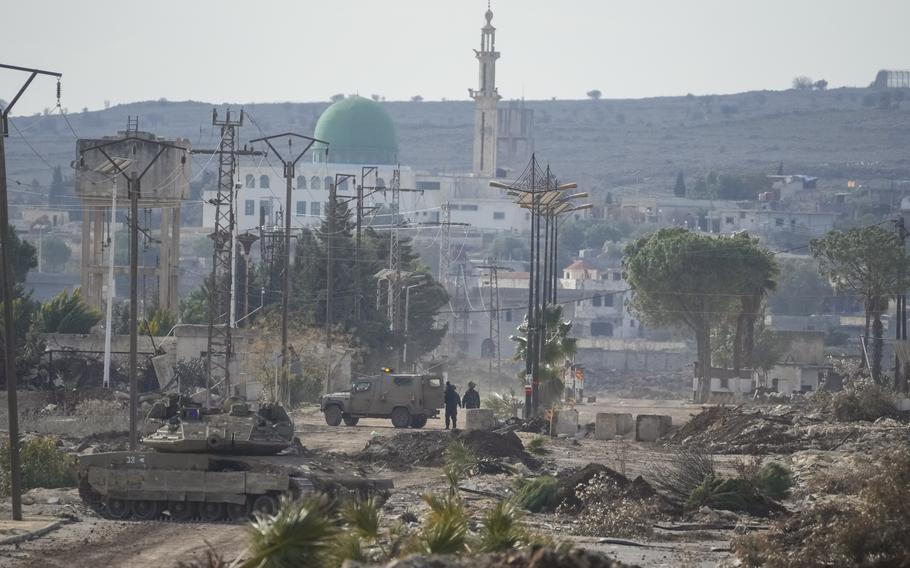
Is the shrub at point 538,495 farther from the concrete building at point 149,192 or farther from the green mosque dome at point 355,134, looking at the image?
the green mosque dome at point 355,134

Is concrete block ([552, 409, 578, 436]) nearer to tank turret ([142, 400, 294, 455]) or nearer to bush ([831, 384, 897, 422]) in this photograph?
bush ([831, 384, 897, 422])

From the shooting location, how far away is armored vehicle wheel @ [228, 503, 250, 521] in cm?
2427

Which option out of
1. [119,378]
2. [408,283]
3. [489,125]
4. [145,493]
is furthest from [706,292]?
[489,125]

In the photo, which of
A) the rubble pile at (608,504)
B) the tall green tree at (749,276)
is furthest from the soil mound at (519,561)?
the tall green tree at (749,276)

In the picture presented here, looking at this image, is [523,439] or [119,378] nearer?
[523,439]

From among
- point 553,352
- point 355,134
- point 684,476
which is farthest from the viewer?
point 355,134

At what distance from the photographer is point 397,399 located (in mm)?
44750

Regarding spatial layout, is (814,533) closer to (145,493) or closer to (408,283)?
(145,493)

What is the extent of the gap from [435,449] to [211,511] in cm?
1015

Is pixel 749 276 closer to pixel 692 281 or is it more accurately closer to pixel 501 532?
pixel 692 281

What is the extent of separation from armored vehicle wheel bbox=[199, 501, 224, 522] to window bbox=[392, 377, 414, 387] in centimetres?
2008

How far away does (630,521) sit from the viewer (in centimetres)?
2230

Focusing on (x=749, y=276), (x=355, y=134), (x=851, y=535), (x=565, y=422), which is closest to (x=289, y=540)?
(x=851, y=535)

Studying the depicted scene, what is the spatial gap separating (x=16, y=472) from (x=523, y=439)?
63.2ft
